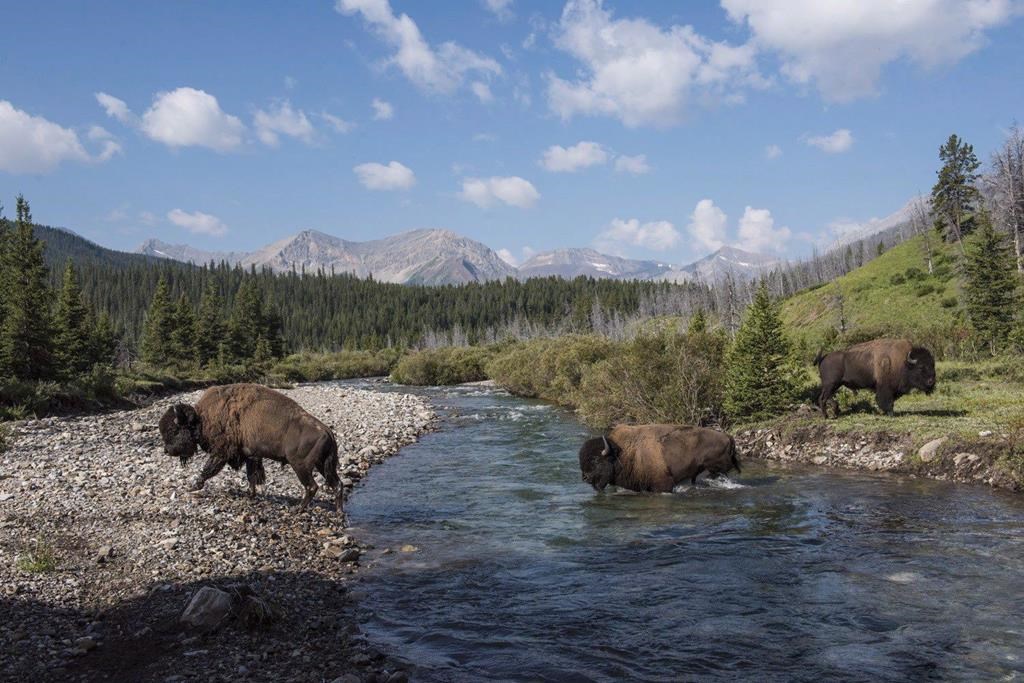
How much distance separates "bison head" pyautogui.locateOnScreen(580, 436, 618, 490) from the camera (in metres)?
15.5

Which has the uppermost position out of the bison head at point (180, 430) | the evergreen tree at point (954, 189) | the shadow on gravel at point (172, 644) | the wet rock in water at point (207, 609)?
the evergreen tree at point (954, 189)

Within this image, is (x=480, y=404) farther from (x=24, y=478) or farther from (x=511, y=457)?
(x=24, y=478)

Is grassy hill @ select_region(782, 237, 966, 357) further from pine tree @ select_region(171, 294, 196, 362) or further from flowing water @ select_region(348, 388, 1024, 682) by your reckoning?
pine tree @ select_region(171, 294, 196, 362)

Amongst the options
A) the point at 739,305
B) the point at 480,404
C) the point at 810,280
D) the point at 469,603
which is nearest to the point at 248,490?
the point at 469,603

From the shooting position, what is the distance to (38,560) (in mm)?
9023

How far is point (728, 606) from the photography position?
8.82m

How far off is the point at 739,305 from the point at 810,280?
5834 cm

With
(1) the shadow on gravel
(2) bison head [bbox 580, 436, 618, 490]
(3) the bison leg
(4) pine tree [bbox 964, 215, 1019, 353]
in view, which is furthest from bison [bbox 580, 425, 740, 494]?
(4) pine tree [bbox 964, 215, 1019, 353]

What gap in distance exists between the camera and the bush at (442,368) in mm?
74562

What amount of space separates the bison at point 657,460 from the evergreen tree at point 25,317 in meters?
35.1

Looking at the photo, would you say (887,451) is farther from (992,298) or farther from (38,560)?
(992,298)

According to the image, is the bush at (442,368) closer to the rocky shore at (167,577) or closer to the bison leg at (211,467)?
the rocky shore at (167,577)

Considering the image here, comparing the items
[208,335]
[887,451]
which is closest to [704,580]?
[887,451]

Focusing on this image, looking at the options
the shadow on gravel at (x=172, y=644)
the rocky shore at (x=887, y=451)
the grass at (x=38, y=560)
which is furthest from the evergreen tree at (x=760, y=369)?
the grass at (x=38, y=560)
